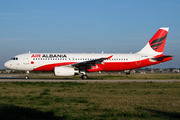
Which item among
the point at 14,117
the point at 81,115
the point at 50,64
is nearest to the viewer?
the point at 14,117

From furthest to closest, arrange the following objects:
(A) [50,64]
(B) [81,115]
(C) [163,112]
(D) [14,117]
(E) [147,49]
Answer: (E) [147,49] → (A) [50,64] → (C) [163,112] → (B) [81,115] → (D) [14,117]

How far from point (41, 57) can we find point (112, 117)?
26039 millimetres

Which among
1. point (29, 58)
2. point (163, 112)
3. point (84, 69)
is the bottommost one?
point (163, 112)

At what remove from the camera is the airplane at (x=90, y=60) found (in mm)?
32406

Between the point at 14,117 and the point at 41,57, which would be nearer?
the point at 14,117

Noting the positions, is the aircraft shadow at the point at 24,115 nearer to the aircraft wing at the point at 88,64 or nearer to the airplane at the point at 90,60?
the airplane at the point at 90,60

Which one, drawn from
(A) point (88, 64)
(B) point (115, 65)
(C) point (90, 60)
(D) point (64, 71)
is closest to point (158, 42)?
(B) point (115, 65)

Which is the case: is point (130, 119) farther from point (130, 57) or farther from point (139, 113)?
point (130, 57)

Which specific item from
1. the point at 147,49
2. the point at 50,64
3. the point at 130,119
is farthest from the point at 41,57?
the point at 130,119

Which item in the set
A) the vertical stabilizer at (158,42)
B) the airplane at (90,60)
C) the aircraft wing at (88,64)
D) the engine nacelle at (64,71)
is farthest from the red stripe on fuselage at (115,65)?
the engine nacelle at (64,71)

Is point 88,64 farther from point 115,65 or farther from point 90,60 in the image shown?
point 115,65

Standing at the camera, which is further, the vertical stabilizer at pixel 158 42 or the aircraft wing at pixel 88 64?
the vertical stabilizer at pixel 158 42

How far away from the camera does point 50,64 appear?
3247 centimetres

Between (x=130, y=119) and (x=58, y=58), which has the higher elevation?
(x=58, y=58)
